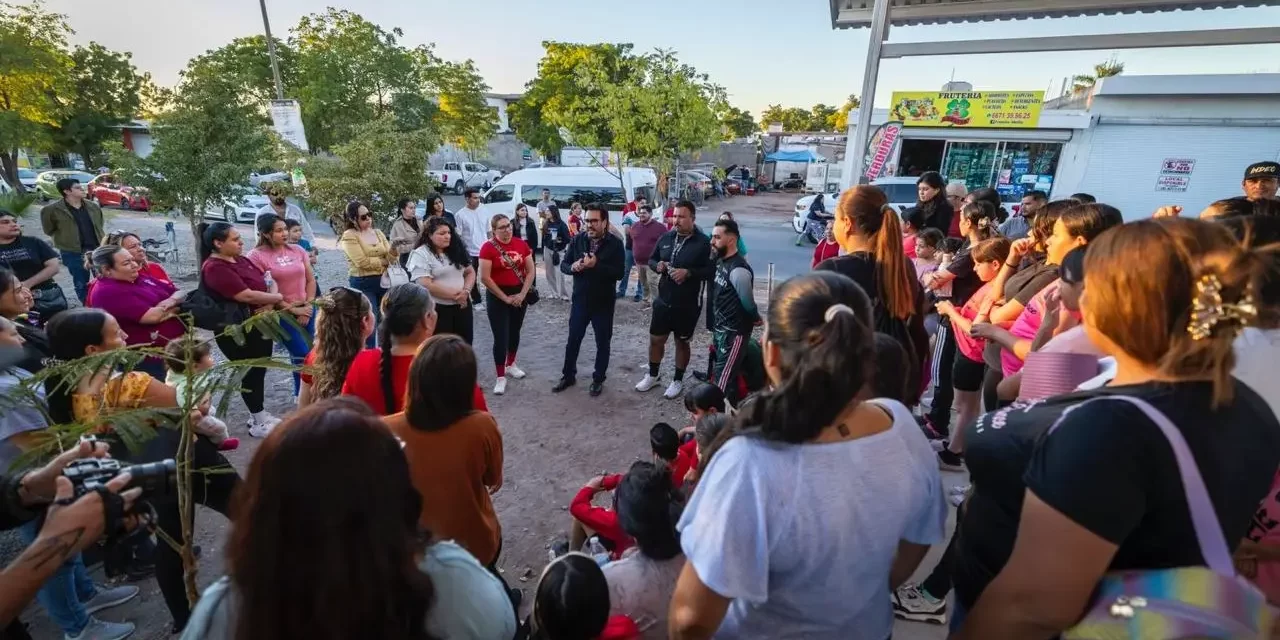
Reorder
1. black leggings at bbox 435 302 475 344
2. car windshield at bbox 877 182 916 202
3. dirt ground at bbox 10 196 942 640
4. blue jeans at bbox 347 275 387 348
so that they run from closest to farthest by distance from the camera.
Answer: dirt ground at bbox 10 196 942 640 → black leggings at bbox 435 302 475 344 → blue jeans at bbox 347 275 387 348 → car windshield at bbox 877 182 916 202

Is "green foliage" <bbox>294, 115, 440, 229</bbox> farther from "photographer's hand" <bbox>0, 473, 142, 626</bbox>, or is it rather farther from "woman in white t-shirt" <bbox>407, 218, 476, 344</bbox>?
"photographer's hand" <bbox>0, 473, 142, 626</bbox>

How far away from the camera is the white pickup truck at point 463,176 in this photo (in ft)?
87.2

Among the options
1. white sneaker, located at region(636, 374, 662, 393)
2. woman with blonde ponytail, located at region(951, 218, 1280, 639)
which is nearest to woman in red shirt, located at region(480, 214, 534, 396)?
white sneaker, located at region(636, 374, 662, 393)

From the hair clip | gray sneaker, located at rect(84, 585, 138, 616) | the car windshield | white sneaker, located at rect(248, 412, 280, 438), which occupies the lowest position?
gray sneaker, located at rect(84, 585, 138, 616)

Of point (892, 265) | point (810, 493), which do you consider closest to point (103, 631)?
point (810, 493)

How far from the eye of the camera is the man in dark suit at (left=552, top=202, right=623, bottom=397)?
5.16 m

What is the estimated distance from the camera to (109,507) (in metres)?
1.28

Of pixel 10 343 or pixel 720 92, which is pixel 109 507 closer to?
pixel 10 343

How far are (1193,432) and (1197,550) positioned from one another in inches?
8.7

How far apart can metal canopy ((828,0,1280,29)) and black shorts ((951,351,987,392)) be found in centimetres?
308

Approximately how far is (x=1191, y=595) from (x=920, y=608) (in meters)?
1.96

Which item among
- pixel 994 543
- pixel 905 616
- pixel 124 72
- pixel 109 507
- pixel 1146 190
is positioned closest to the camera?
pixel 109 507

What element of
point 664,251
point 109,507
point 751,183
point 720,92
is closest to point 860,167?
point 664,251

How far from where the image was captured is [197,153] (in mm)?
8922
